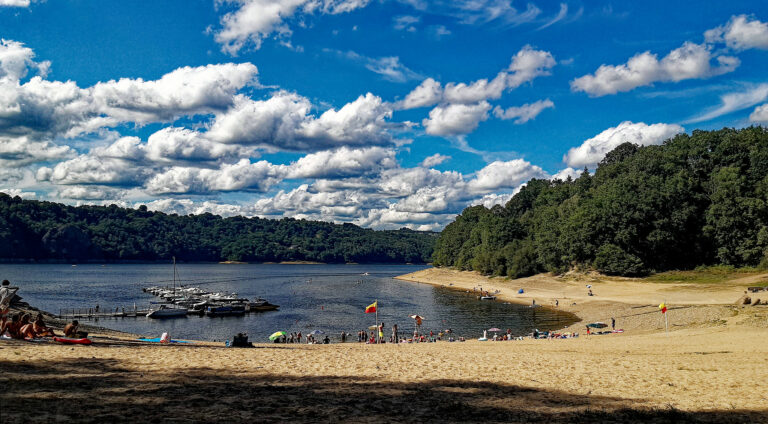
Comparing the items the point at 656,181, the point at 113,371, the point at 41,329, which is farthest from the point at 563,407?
the point at 656,181

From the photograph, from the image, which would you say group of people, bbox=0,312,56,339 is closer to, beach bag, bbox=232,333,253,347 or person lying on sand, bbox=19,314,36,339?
person lying on sand, bbox=19,314,36,339

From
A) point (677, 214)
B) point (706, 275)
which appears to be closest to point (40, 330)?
point (706, 275)

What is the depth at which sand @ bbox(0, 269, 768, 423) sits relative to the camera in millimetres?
11750

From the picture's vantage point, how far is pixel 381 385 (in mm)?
16109

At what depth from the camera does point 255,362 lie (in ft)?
66.6

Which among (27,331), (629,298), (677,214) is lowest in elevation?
(629,298)

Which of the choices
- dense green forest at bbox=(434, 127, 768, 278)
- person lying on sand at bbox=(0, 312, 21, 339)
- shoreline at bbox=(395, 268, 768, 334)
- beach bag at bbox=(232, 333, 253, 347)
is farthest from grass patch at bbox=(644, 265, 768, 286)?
person lying on sand at bbox=(0, 312, 21, 339)

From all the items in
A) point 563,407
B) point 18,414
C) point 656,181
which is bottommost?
point 563,407

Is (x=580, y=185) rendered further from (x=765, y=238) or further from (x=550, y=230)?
(x=765, y=238)

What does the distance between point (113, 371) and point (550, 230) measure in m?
109

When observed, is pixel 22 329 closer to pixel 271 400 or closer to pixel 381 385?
pixel 271 400

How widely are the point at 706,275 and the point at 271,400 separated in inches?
3466

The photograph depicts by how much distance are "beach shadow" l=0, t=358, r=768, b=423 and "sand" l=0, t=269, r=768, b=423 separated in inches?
1.6

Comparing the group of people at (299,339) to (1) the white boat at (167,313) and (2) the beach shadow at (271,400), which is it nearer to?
(1) the white boat at (167,313)
